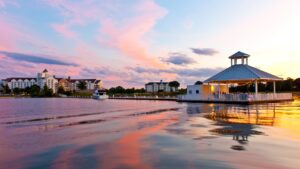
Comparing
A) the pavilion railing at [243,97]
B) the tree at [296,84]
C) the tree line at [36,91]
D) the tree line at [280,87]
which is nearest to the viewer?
the pavilion railing at [243,97]

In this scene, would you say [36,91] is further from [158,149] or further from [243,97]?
[158,149]

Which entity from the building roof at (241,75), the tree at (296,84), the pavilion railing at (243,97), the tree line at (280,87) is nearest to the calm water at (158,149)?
the pavilion railing at (243,97)

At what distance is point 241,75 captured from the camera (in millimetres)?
43531

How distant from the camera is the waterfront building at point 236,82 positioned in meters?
41.9

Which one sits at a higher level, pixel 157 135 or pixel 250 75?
pixel 250 75

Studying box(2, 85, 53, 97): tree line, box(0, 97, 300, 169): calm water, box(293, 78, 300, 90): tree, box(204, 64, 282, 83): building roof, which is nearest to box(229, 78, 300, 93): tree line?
box(293, 78, 300, 90): tree

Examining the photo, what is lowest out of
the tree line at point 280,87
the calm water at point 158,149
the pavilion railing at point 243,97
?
the calm water at point 158,149

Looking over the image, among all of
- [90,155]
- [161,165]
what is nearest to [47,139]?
[90,155]

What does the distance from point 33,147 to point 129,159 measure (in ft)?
13.6

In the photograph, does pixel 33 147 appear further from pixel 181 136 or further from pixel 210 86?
pixel 210 86

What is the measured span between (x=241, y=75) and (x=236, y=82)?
4.37 m

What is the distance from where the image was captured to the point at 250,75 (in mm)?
42469

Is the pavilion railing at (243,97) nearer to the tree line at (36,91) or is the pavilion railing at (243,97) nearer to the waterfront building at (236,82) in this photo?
the waterfront building at (236,82)

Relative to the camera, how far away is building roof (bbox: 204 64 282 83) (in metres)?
42.3
